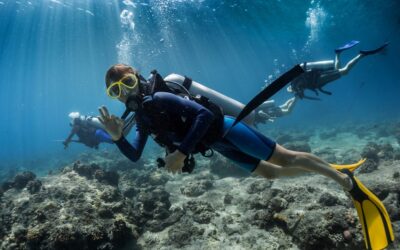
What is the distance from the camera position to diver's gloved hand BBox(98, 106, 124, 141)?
386 centimetres

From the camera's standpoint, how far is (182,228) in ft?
20.7

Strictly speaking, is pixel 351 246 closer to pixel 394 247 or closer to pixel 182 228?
pixel 394 247

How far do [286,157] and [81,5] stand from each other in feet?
83.4

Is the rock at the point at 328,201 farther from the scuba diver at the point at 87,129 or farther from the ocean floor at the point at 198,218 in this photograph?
the scuba diver at the point at 87,129

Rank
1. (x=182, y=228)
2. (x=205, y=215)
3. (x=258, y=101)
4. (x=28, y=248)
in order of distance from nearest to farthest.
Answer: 1. (x=258, y=101)
2. (x=28, y=248)
3. (x=182, y=228)
4. (x=205, y=215)

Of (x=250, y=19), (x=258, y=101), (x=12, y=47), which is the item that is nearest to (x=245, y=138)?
(x=258, y=101)

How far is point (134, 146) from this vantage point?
4.32 metres

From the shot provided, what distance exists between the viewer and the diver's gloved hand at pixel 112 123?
3.86 meters

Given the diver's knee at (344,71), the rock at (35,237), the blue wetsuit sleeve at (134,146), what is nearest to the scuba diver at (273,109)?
the diver's knee at (344,71)

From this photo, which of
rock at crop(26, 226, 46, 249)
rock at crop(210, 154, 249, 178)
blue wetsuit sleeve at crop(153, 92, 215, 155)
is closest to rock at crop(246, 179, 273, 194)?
rock at crop(210, 154, 249, 178)

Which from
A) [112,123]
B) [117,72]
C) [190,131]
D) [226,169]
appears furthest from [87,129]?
[190,131]

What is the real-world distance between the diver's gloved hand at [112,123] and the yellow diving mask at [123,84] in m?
0.32

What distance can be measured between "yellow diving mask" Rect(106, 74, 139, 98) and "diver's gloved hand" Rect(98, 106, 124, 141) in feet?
1.04

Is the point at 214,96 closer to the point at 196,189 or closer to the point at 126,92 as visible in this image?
the point at 126,92
